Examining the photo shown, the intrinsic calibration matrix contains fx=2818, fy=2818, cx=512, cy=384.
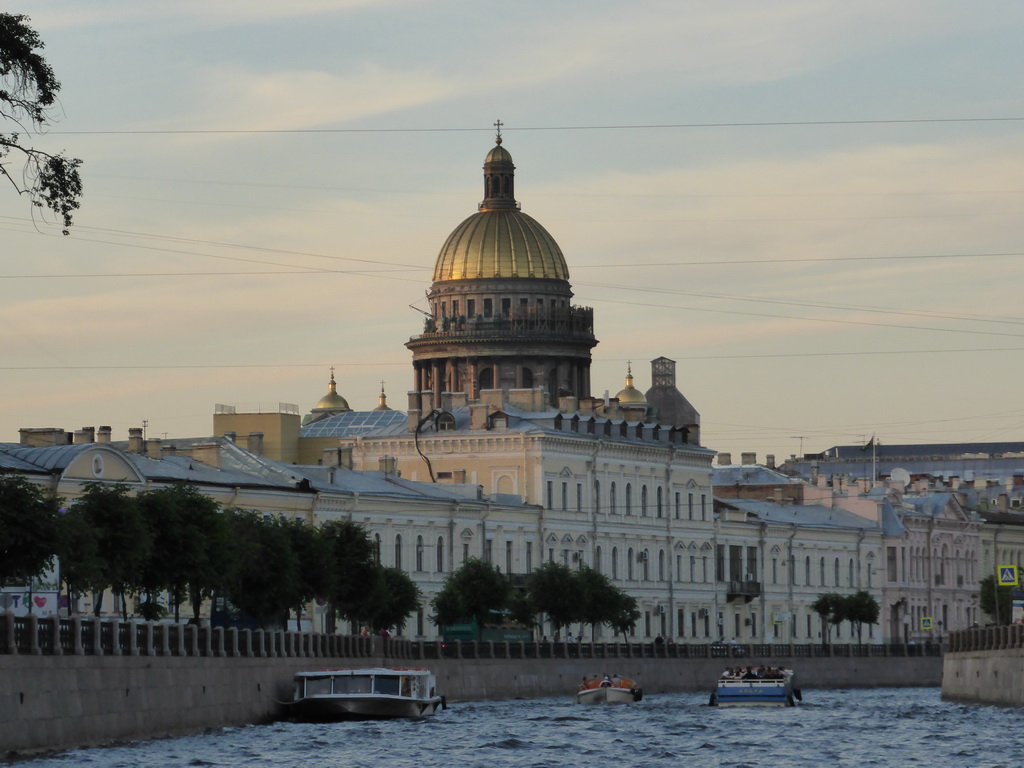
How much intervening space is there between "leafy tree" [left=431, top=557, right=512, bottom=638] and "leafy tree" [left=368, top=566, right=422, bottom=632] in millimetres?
3368

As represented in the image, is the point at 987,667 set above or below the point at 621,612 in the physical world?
below

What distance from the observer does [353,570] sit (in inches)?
2744

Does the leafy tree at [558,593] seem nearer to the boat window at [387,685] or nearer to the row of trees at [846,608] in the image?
the row of trees at [846,608]

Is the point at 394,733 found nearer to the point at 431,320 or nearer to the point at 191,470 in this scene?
the point at 191,470

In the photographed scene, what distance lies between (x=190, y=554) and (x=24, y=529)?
11.8 m

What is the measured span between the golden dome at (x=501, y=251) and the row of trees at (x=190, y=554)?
51.8m

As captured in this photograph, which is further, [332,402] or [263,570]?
[332,402]

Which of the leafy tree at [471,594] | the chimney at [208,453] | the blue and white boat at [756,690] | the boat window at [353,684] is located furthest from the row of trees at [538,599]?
the boat window at [353,684]

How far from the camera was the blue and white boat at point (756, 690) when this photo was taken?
223ft

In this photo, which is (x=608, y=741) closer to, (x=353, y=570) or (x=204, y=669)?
(x=204, y=669)

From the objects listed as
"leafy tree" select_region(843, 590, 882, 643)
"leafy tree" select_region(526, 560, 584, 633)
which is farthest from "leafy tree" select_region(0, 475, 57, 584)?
"leafy tree" select_region(843, 590, 882, 643)

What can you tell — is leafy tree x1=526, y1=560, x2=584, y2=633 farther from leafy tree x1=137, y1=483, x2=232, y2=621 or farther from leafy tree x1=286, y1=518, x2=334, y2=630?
leafy tree x1=137, y1=483, x2=232, y2=621

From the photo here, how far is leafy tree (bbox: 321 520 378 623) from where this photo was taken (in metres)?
69.4

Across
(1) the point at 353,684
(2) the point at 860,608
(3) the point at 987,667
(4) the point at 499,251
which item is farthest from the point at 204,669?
(4) the point at 499,251
